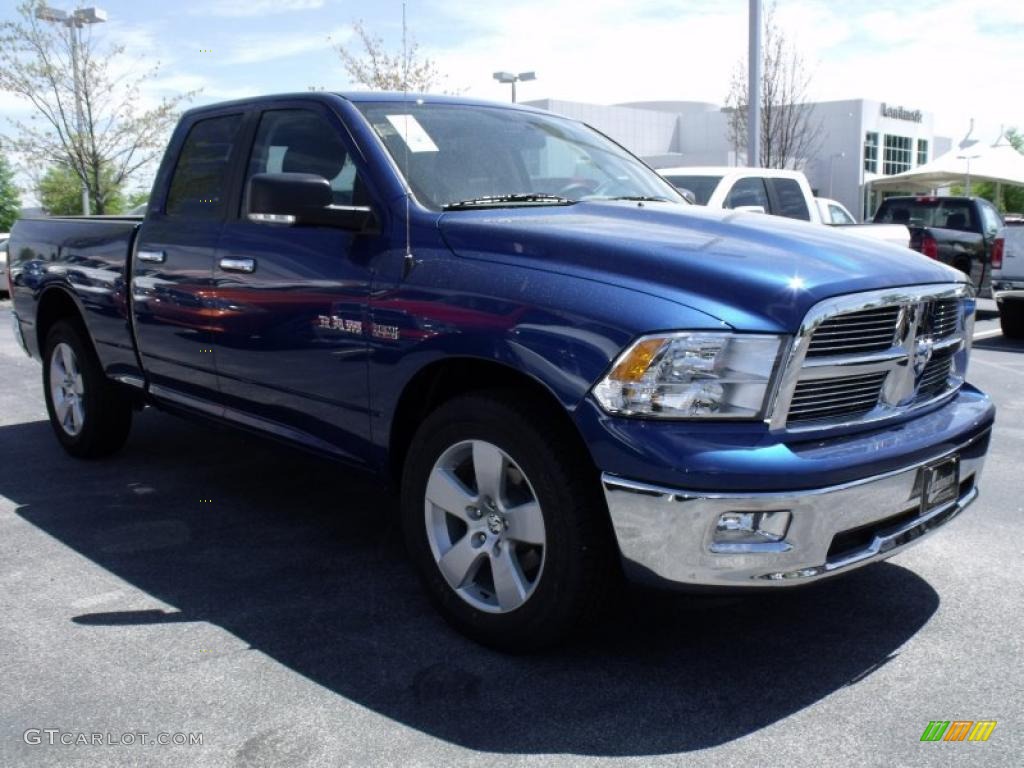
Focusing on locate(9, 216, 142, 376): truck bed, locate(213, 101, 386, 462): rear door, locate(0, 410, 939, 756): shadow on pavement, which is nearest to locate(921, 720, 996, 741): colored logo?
locate(0, 410, 939, 756): shadow on pavement

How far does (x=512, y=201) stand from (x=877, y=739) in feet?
7.32

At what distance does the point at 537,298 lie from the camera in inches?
127

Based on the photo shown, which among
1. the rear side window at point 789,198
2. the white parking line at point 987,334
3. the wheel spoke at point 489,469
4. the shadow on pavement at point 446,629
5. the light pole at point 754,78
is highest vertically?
the light pole at point 754,78

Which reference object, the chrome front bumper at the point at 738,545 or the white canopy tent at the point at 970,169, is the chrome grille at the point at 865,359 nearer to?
the chrome front bumper at the point at 738,545

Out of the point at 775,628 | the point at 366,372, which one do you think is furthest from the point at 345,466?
the point at 775,628

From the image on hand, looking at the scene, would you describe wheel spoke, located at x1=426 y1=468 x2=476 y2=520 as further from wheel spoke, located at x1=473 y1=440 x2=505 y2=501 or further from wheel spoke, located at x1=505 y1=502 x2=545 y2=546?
wheel spoke, located at x1=505 y1=502 x2=545 y2=546

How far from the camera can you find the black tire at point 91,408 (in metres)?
5.93

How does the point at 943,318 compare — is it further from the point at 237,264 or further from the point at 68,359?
the point at 68,359

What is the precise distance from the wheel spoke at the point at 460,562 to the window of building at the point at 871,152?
177 feet

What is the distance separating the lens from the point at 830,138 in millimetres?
53438

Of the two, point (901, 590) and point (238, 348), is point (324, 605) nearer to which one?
point (238, 348)

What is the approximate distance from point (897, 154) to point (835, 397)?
59267 mm

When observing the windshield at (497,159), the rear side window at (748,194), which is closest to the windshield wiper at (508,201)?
the windshield at (497,159)

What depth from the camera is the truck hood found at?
303 cm
